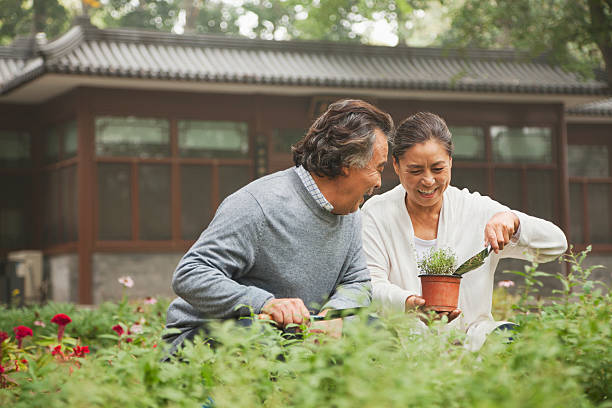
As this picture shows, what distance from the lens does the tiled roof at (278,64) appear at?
1167 cm

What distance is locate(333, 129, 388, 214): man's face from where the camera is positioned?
3082mm

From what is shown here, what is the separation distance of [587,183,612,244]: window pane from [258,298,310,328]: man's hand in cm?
1409

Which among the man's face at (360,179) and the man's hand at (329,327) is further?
the man's face at (360,179)

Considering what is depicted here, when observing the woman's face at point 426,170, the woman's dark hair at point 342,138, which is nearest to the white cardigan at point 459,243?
the woman's face at point 426,170

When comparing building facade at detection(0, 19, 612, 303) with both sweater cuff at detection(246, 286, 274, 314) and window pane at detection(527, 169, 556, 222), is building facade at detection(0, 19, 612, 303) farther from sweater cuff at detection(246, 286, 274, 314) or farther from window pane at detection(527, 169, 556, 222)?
sweater cuff at detection(246, 286, 274, 314)

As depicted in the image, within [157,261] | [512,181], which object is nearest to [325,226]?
[157,261]

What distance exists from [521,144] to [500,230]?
11.4 meters

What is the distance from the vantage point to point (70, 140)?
12.6 m

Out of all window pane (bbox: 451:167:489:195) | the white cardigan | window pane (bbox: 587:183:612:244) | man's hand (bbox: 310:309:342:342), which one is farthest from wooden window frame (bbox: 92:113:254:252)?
man's hand (bbox: 310:309:342:342)

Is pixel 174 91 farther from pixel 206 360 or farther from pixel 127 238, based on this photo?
pixel 206 360

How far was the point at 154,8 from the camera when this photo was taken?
26984 mm

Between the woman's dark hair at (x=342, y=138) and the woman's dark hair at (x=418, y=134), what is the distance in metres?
0.27

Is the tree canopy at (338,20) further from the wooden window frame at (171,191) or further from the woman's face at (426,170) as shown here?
the woman's face at (426,170)

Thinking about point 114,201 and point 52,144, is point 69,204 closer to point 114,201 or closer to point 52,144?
point 114,201
